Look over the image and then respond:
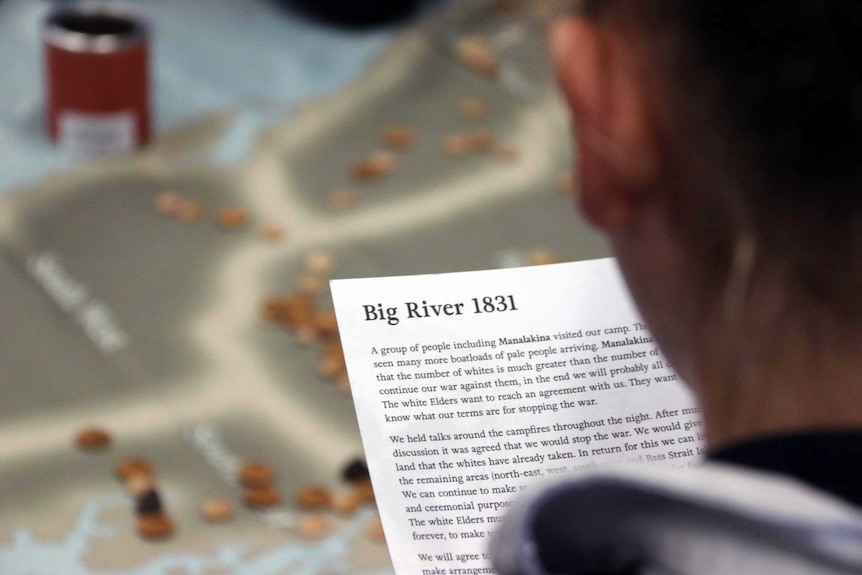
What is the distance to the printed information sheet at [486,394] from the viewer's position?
0.55 meters

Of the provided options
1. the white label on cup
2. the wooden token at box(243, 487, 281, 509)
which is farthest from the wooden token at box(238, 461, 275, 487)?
the white label on cup

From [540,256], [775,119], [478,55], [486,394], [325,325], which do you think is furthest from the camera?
[478,55]

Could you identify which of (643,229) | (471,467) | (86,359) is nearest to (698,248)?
(643,229)

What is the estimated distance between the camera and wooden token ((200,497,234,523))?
3.09 feet

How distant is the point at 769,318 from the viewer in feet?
1.24

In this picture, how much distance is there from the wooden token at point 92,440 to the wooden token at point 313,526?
0.59 ft

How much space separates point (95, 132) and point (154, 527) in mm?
515

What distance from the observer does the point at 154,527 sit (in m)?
0.93

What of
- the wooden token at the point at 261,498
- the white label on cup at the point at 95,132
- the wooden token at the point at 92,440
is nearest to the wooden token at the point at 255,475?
the wooden token at the point at 261,498

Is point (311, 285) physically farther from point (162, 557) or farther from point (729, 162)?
point (729, 162)

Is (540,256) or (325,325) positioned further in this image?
(540,256)

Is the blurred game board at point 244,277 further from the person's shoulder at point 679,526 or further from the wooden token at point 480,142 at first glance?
the person's shoulder at point 679,526

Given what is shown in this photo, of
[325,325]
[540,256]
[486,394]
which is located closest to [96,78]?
[325,325]

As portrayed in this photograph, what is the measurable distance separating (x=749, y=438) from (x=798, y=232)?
7 centimetres
